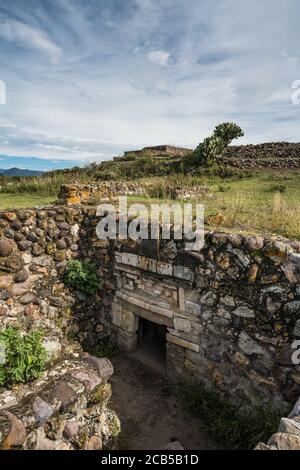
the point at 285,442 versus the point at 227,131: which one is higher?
the point at 227,131

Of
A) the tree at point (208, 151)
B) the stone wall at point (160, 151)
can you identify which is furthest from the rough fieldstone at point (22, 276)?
the stone wall at point (160, 151)

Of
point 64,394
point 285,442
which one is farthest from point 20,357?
point 285,442

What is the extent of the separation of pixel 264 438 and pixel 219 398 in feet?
2.76

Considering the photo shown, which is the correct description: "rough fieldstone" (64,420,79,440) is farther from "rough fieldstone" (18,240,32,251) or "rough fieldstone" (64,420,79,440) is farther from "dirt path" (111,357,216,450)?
"rough fieldstone" (18,240,32,251)

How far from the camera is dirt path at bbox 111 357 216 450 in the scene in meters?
4.37

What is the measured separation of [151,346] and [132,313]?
110 cm

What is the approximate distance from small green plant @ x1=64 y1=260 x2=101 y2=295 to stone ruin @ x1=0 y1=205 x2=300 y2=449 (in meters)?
0.12

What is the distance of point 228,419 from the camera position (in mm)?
4465

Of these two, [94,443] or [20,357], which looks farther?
[20,357]

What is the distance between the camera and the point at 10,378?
4020 millimetres

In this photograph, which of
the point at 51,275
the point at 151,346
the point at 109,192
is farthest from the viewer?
the point at 109,192
